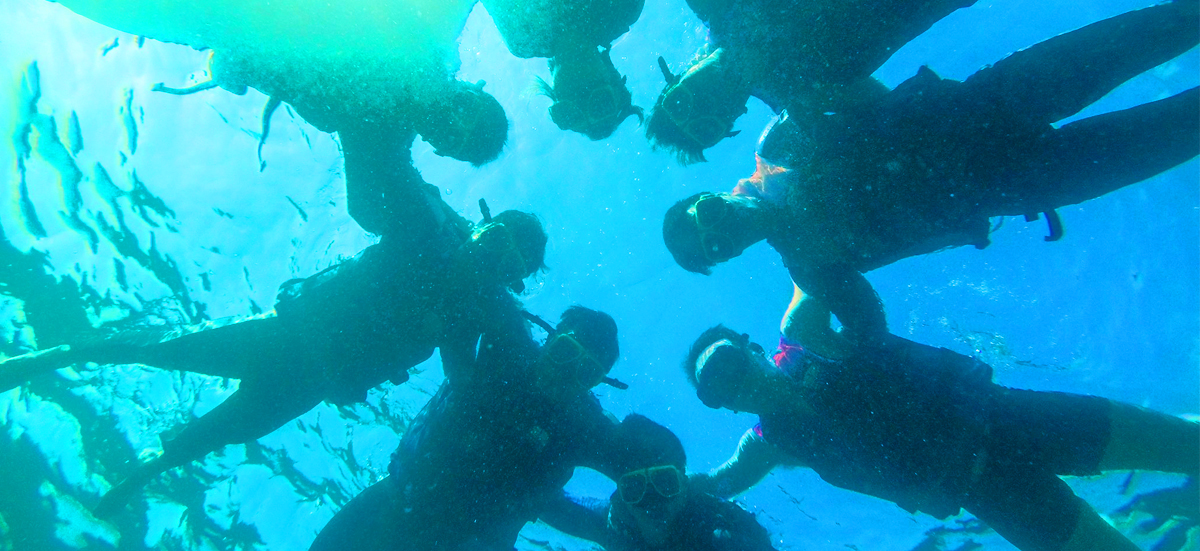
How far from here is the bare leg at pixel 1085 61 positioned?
3588 mm

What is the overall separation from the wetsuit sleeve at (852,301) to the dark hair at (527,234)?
11.3 ft

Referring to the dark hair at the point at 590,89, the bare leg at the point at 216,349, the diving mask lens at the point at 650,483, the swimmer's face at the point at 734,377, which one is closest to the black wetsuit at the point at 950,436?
the swimmer's face at the point at 734,377

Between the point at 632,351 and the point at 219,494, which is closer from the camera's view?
the point at 632,351

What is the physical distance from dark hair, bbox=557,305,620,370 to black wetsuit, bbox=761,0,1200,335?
8.86ft

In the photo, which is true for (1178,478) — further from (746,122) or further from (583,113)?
(583,113)

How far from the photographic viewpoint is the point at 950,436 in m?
4.63

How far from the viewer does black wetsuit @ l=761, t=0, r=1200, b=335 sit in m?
3.69

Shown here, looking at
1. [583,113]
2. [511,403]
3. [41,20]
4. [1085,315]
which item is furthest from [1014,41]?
[41,20]

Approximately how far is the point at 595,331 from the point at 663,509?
2324mm

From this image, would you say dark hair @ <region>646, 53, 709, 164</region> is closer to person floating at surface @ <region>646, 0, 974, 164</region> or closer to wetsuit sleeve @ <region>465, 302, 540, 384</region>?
person floating at surface @ <region>646, 0, 974, 164</region>

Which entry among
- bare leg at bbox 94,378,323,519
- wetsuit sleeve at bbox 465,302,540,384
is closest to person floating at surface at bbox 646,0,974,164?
wetsuit sleeve at bbox 465,302,540,384

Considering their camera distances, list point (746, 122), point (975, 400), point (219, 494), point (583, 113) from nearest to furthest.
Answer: point (583, 113) < point (975, 400) < point (746, 122) < point (219, 494)

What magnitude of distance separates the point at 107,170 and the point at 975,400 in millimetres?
12950

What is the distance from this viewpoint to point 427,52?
15.4 feet
